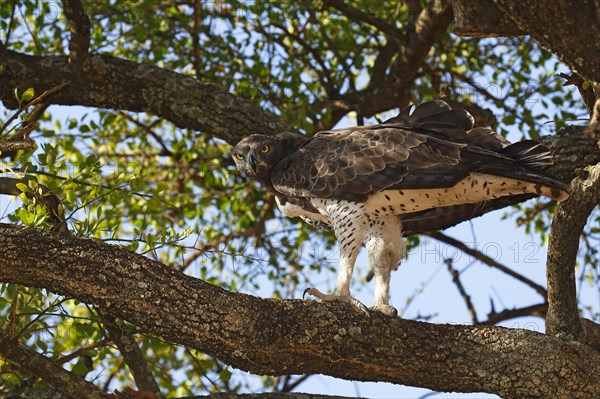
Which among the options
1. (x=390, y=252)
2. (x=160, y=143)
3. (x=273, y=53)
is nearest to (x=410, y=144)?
(x=390, y=252)

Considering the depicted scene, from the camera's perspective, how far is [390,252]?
620 cm

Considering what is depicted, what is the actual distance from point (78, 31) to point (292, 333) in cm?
291

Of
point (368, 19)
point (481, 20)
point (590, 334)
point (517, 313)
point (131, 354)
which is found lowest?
point (131, 354)

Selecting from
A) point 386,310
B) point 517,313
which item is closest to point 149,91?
point 386,310

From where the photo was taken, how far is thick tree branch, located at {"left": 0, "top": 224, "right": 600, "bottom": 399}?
475 centimetres

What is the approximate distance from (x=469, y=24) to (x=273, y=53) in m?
3.70

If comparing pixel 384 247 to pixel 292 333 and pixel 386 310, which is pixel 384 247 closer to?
pixel 386 310

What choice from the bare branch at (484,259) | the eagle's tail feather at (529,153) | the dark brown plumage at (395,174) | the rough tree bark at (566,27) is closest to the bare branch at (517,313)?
the bare branch at (484,259)

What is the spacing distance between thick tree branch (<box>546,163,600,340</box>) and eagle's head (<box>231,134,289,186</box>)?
76.8 inches

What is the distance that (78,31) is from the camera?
21.5 feet

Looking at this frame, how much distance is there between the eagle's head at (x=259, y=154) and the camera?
Answer: 6.37 m

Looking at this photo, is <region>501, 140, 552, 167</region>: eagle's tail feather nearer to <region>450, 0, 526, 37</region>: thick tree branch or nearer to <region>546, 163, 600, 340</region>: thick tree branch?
<region>546, 163, 600, 340</region>: thick tree branch

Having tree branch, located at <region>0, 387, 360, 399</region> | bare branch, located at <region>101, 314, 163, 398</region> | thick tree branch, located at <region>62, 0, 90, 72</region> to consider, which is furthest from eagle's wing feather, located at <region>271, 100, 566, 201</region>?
thick tree branch, located at <region>62, 0, 90, 72</region>

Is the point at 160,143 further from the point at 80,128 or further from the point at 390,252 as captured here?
the point at 390,252
